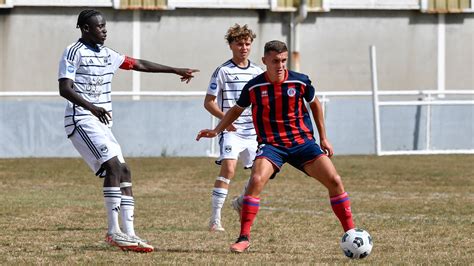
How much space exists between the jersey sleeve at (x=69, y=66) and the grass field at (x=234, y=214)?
1.48 m

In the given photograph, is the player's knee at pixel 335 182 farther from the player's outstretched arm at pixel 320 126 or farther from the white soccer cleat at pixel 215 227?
the white soccer cleat at pixel 215 227

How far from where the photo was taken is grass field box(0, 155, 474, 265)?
1043 centimetres

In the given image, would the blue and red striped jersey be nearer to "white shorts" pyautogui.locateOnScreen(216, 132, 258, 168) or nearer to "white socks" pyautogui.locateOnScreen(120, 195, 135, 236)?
"white socks" pyautogui.locateOnScreen(120, 195, 135, 236)

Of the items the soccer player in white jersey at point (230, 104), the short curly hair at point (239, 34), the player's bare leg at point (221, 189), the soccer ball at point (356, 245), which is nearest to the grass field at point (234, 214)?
the soccer ball at point (356, 245)

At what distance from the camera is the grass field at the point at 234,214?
10.4 m

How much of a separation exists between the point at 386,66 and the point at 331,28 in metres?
1.77

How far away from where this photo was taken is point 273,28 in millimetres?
30750

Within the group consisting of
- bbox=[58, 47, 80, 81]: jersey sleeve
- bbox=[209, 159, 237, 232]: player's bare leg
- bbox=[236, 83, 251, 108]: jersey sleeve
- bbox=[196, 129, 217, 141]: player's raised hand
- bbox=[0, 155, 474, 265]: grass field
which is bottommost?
bbox=[0, 155, 474, 265]: grass field

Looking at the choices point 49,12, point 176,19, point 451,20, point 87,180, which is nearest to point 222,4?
point 176,19

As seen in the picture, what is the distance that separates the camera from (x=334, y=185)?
413 inches

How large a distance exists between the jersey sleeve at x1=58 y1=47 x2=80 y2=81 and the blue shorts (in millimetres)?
1757

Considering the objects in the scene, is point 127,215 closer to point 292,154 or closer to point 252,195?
point 252,195

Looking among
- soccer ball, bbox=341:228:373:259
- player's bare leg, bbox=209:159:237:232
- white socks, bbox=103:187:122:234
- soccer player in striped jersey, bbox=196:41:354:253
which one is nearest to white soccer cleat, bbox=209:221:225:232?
player's bare leg, bbox=209:159:237:232

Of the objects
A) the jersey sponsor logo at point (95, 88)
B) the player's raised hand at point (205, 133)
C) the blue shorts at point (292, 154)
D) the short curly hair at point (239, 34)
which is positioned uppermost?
the short curly hair at point (239, 34)
